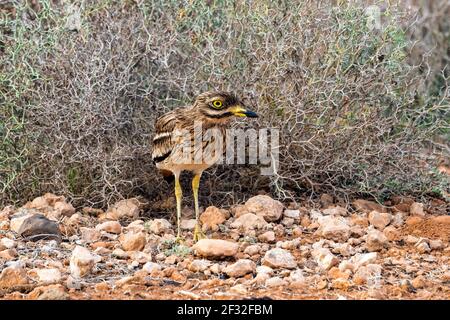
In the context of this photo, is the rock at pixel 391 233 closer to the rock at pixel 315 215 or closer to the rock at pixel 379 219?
the rock at pixel 379 219

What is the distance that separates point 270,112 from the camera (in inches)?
233

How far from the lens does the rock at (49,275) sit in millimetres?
4473

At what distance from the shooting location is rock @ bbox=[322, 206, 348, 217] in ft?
19.3

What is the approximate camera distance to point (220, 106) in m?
5.38

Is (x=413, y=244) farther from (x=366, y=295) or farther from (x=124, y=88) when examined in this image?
(x=124, y=88)

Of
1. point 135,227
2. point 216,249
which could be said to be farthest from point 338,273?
point 135,227

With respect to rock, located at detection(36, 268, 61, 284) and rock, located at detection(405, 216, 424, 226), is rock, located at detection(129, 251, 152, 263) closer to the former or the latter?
rock, located at detection(36, 268, 61, 284)

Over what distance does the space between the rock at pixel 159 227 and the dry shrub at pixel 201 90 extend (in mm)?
401

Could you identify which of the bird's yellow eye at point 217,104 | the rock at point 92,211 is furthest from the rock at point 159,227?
the bird's yellow eye at point 217,104

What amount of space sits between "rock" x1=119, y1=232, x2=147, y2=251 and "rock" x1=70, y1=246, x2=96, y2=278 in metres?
0.49

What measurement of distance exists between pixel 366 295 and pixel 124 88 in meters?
2.40

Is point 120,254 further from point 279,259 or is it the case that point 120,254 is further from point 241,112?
point 241,112

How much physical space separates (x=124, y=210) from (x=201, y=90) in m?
0.97
